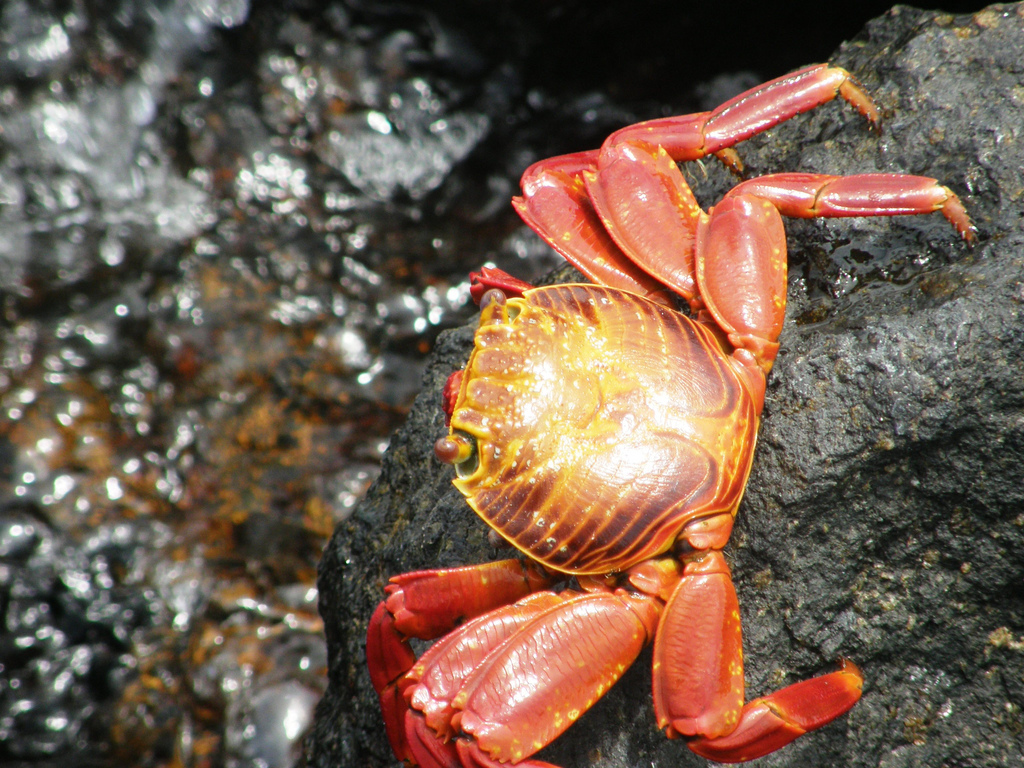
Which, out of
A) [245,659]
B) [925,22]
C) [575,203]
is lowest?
[245,659]

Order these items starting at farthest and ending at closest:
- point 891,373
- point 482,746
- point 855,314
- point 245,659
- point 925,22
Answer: point 245,659 < point 925,22 < point 855,314 < point 891,373 < point 482,746

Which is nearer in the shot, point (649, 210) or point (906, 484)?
point (906, 484)

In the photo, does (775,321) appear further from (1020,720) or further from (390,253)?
(390,253)

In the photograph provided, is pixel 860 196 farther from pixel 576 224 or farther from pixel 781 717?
pixel 781 717

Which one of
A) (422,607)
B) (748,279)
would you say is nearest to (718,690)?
(422,607)

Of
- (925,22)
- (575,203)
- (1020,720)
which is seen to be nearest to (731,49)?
(925,22)

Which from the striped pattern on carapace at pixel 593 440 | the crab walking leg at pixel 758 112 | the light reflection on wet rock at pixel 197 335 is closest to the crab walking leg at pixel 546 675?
the striped pattern on carapace at pixel 593 440

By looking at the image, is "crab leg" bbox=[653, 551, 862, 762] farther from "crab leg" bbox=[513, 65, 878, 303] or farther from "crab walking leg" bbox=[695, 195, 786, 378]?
"crab leg" bbox=[513, 65, 878, 303]
